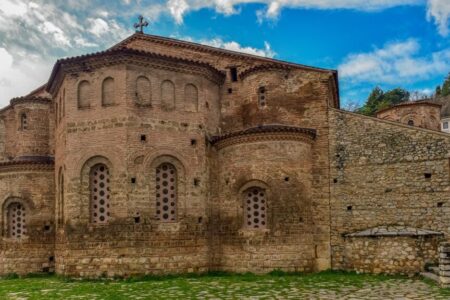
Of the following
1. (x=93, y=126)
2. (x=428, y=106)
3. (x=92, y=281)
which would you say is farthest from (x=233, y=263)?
(x=428, y=106)

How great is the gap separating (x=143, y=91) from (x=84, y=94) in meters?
2.14

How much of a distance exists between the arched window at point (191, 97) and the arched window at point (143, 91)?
1.38 meters

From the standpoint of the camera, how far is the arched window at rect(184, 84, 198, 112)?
17.5 m

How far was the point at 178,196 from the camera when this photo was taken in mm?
16750

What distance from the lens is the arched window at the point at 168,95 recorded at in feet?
56.2

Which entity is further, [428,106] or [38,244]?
[428,106]

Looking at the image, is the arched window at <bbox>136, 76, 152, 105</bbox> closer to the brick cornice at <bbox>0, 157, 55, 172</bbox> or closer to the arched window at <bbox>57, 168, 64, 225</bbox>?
the arched window at <bbox>57, 168, 64, 225</bbox>

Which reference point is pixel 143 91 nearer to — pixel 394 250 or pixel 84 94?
pixel 84 94

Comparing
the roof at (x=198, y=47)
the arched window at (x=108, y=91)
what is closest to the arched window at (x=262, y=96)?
the roof at (x=198, y=47)

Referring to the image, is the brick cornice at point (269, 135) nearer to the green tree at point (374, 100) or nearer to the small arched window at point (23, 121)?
the small arched window at point (23, 121)

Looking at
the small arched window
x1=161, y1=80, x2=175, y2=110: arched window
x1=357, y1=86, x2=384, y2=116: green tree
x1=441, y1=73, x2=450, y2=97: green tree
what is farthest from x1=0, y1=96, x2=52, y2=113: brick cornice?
x1=441, y1=73, x2=450, y2=97: green tree

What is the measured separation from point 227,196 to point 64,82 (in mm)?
7266

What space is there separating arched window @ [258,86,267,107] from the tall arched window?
4356 mm

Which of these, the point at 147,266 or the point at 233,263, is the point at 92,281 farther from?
the point at 233,263
